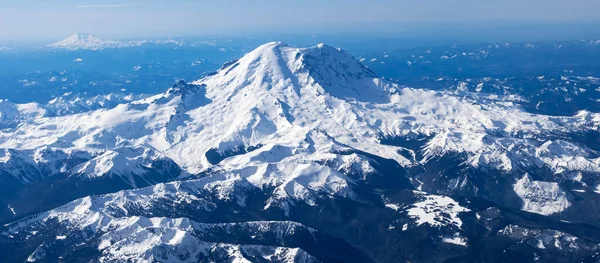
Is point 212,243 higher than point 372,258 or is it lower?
higher

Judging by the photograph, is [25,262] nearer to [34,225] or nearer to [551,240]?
[34,225]

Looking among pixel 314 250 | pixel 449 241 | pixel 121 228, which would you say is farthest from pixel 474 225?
pixel 121 228

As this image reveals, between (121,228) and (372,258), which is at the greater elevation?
(121,228)

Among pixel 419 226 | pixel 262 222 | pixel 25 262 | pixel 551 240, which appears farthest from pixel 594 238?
pixel 25 262

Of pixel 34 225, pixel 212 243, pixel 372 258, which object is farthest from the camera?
pixel 34 225

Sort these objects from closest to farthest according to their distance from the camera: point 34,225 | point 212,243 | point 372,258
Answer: point 212,243, point 372,258, point 34,225

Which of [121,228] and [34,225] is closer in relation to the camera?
[121,228]

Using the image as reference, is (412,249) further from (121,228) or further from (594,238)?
(121,228)
